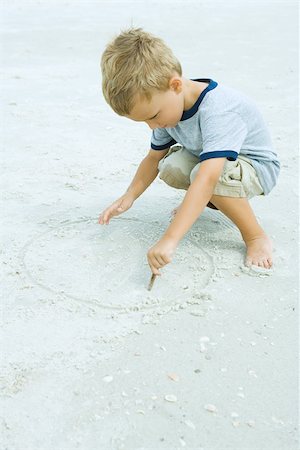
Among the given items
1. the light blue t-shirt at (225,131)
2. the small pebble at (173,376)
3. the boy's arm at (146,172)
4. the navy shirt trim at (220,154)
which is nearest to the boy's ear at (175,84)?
the light blue t-shirt at (225,131)

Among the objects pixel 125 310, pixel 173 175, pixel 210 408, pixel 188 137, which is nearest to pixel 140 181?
pixel 173 175

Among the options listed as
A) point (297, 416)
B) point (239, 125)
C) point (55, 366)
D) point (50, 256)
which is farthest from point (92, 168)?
point (297, 416)

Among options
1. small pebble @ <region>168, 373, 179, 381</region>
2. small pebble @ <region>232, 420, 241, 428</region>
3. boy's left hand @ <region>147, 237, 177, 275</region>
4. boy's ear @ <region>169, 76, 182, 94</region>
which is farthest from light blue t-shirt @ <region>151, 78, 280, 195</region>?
small pebble @ <region>232, 420, 241, 428</region>

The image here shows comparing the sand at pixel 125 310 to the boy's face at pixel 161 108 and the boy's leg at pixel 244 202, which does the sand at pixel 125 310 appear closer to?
the boy's leg at pixel 244 202

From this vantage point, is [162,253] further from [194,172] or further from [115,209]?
[115,209]

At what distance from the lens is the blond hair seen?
76.8 inches

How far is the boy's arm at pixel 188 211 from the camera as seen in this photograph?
1.94m

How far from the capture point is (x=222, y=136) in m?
2.08

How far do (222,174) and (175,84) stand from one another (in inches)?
14.9

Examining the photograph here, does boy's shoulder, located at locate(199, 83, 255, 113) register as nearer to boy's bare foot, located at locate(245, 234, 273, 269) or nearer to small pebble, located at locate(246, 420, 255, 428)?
boy's bare foot, located at locate(245, 234, 273, 269)

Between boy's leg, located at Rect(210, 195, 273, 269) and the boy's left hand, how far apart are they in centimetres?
40

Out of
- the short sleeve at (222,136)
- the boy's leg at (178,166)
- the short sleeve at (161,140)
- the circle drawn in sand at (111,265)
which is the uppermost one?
the short sleeve at (222,136)

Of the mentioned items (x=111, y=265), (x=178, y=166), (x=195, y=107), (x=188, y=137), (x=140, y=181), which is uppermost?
(x=195, y=107)

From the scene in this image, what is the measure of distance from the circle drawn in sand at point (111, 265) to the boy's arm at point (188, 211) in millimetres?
141
